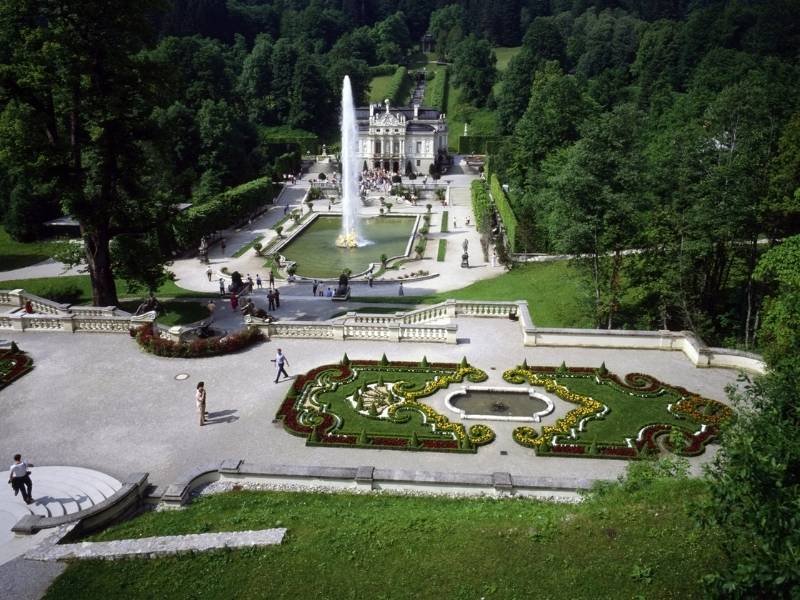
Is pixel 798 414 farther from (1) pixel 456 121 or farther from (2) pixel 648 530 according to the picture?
(1) pixel 456 121

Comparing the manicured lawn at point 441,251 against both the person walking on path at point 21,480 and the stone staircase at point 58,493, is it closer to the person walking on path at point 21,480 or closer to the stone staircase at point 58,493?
the stone staircase at point 58,493

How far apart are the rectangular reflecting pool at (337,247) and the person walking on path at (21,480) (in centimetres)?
3564

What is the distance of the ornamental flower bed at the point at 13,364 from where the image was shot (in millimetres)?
28156

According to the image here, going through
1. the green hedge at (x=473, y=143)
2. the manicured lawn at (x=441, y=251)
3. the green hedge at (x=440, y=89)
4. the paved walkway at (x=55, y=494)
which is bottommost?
the paved walkway at (x=55, y=494)

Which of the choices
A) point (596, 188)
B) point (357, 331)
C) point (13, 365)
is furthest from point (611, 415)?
point (13, 365)

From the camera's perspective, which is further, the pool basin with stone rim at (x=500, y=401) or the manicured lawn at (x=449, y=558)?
the pool basin with stone rim at (x=500, y=401)

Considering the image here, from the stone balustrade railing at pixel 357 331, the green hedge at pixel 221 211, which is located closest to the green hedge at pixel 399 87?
the green hedge at pixel 221 211

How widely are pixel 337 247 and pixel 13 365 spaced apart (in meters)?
38.4

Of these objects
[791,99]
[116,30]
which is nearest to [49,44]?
[116,30]

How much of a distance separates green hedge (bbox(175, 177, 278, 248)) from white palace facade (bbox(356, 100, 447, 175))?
96.6 feet

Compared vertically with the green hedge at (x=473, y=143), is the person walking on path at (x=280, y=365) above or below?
below

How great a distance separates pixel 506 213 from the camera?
64688 mm

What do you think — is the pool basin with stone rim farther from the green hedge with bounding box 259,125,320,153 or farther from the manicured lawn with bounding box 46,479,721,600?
the green hedge with bounding box 259,125,320,153

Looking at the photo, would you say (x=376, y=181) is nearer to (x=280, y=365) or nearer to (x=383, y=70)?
(x=383, y=70)
